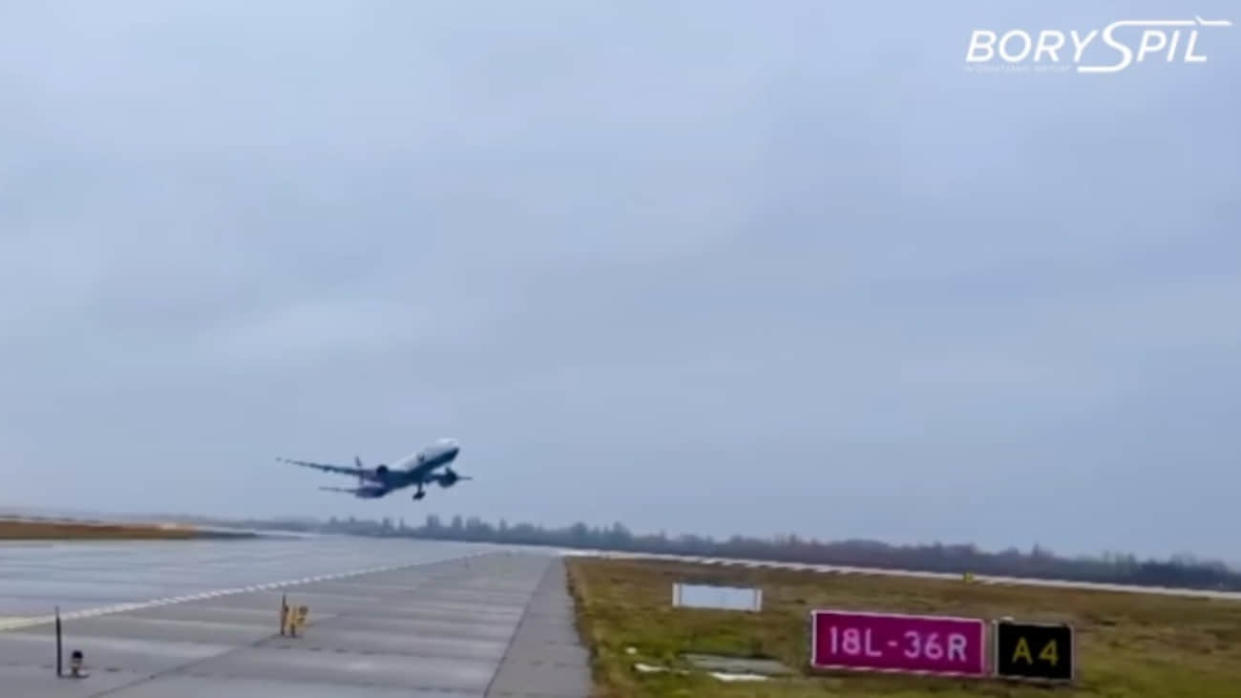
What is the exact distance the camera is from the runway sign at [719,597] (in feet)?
120

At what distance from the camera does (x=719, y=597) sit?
37.7 metres

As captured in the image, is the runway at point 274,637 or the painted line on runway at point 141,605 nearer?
the runway at point 274,637

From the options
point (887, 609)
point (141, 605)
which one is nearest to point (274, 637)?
point (141, 605)

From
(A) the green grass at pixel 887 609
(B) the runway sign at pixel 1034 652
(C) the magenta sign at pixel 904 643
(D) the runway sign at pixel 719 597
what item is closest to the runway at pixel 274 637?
(A) the green grass at pixel 887 609

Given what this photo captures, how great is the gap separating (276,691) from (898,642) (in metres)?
12.9

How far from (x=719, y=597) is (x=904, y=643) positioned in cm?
1109

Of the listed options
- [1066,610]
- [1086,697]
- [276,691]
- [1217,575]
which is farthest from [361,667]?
[1217,575]

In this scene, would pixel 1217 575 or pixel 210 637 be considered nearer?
pixel 210 637

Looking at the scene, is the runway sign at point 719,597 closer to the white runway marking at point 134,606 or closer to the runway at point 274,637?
the runway at point 274,637

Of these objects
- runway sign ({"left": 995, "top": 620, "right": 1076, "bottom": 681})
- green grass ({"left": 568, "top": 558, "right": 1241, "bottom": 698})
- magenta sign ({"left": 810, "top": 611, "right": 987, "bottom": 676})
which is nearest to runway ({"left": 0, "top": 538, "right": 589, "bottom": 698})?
green grass ({"left": 568, "top": 558, "right": 1241, "bottom": 698})

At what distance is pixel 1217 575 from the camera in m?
154

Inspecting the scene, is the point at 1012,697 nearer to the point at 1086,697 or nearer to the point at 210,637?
the point at 1086,697

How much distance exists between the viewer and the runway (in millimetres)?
19688

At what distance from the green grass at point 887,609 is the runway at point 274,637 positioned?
5.43 feet
